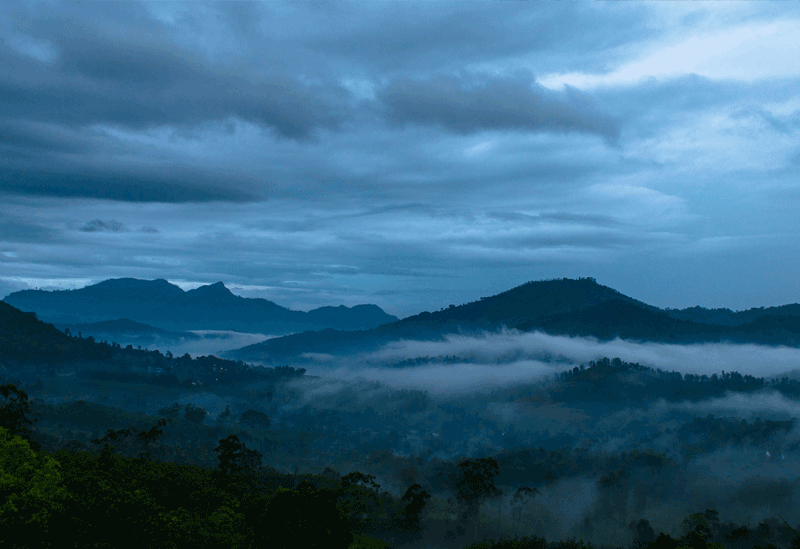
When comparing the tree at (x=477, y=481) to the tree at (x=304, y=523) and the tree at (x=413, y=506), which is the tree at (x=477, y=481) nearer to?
the tree at (x=413, y=506)

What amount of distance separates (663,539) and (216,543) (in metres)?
53.3

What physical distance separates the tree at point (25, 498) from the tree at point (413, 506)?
87317 mm

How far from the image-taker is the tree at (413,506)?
120m

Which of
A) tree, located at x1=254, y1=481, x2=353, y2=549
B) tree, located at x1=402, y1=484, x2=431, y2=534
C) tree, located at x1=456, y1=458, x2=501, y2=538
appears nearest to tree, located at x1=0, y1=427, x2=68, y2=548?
tree, located at x1=254, y1=481, x2=353, y2=549

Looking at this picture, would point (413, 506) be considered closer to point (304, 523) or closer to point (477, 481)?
point (477, 481)

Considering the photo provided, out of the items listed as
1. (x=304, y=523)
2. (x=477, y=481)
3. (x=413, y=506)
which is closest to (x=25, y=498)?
(x=304, y=523)

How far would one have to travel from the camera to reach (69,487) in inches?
1719

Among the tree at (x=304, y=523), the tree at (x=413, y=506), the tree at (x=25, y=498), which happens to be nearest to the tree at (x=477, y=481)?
the tree at (x=413, y=506)

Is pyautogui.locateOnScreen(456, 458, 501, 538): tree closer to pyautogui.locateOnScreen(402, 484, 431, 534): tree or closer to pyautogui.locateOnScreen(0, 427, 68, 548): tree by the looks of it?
pyautogui.locateOnScreen(402, 484, 431, 534): tree

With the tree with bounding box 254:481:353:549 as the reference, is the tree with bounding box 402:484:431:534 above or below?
below

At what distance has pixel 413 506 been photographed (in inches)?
4855

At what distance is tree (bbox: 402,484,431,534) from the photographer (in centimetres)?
12003

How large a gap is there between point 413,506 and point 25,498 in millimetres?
99702

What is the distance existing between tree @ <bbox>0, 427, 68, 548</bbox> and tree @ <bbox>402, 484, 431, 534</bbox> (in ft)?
286
